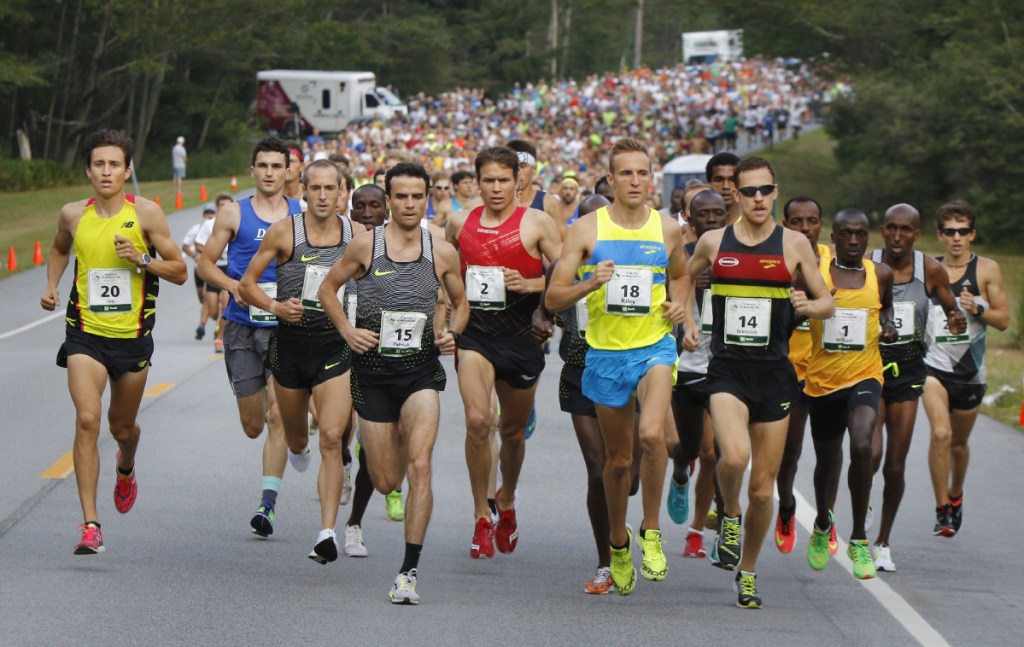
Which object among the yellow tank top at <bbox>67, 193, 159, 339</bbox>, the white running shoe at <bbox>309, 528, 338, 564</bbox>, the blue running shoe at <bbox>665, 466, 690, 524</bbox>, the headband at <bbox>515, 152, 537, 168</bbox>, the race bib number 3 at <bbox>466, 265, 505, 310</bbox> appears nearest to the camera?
the white running shoe at <bbox>309, 528, 338, 564</bbox>

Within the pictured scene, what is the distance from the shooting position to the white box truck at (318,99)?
7088 centimetres

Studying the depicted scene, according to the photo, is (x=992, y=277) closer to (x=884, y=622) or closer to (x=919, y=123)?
(x=884, y=622)

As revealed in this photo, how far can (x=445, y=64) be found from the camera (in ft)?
291

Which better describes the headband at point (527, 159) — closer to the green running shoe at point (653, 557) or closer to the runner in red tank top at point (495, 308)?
the runner in red tank top at point (495, 308)

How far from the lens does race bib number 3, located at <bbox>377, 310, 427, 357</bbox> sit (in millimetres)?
8469

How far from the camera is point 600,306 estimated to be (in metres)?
8.63

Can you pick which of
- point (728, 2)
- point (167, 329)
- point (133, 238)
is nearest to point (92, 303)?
point (133, 238)

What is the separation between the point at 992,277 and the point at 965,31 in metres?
48.4

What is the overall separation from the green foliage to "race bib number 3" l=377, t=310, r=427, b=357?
49.5 metres

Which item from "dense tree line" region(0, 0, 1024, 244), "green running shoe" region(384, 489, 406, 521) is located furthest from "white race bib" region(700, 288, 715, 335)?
"dense tree line" region(0, 0, 1024, 244)

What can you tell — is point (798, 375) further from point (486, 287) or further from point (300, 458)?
point (300, 458)

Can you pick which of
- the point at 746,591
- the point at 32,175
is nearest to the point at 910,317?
the point at 746,591

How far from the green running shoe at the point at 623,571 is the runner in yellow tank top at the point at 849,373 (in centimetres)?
113

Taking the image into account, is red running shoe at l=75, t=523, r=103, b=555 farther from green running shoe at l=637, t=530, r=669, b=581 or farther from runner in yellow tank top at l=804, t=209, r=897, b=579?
runner in yellow tank top at l=804, t=209, r=897, b=579
